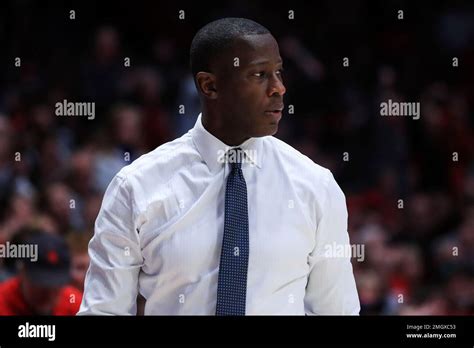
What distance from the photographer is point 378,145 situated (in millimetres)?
4445

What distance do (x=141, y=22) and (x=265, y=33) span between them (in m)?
2.50

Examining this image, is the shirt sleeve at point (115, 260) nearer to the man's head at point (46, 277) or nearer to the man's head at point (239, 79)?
the man's head at point (239, 79)

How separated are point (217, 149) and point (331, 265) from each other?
0.33 m

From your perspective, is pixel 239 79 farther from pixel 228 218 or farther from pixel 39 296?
pixel 39 296

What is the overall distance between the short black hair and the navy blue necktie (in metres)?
0.31

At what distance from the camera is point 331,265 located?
2301 millimetres

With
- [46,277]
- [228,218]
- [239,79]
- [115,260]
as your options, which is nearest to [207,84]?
[239,79]

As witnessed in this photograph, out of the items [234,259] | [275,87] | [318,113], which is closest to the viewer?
[234,259]

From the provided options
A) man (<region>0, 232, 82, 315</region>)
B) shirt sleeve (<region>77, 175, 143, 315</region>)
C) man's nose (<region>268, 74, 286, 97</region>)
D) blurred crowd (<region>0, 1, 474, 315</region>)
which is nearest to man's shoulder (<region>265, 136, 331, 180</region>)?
man's nose (<region>268, 74, 286, 97</region>)

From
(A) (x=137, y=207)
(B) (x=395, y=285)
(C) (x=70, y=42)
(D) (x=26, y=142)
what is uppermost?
(C) (x=70, y=42)

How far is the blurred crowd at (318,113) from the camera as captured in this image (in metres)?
4.15

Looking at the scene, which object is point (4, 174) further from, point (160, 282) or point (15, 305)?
point (160, 282)

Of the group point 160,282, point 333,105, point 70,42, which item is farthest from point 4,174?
point 160,282

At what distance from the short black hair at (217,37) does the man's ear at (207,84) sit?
0.01 m
